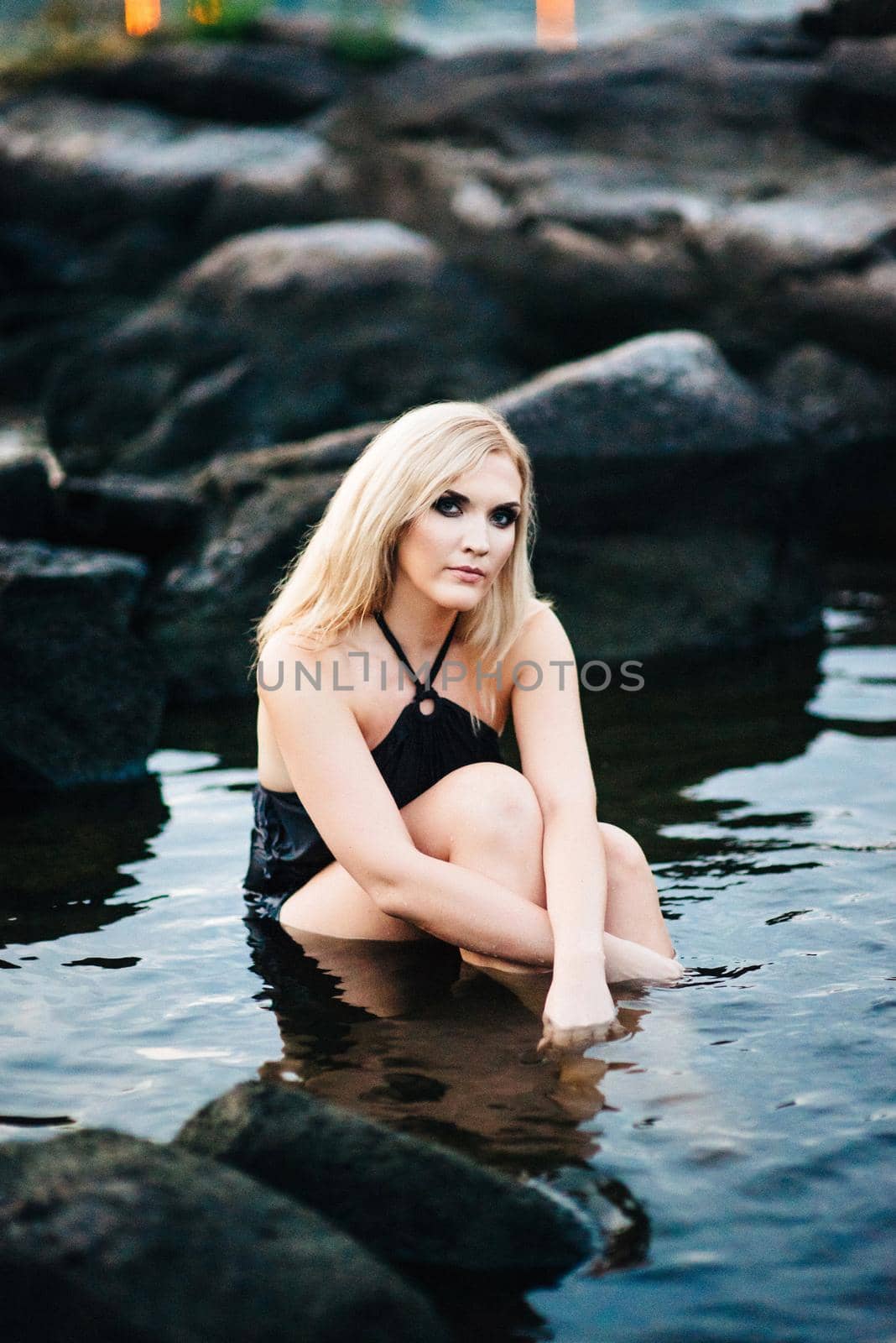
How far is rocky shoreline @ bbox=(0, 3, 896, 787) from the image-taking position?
814 cm

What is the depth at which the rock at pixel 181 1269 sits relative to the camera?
A: 9.07 ft

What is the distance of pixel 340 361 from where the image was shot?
43.6ft

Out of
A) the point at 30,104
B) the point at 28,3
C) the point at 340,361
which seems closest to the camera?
the point at 340,361

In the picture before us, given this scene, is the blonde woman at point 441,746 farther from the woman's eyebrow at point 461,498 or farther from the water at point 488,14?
the water at point 488,14

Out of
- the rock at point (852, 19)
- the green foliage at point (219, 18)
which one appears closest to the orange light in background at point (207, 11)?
the green foliage at point (219, 18)

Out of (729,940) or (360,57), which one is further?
(360,57)

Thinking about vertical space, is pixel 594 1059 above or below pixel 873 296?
below

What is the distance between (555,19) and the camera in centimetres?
2309

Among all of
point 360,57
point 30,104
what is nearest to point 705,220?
point 360,57

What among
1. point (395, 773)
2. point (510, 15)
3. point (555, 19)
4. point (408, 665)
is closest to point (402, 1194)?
point (395, 773)

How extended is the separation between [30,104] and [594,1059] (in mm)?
17236

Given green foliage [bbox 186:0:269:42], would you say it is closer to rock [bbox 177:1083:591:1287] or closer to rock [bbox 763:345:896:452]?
rock [bbox 763:345:896:452]

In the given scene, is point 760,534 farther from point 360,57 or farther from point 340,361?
point 360,57

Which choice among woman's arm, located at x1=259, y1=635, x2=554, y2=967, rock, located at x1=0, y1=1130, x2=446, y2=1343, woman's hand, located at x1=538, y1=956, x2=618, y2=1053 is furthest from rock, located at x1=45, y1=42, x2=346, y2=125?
rock, located at x1=0, y1=1130, x2=446, y2=1343
